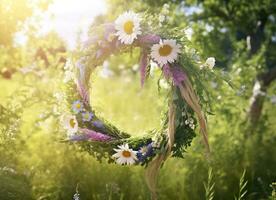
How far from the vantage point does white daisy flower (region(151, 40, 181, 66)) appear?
15.4 feet

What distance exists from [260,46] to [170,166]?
9.18 ft

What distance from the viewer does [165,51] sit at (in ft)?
15.6

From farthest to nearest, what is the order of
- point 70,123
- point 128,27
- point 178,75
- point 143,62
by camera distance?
point 70,123 → point 143,62 → point 128,27 → point 178,75

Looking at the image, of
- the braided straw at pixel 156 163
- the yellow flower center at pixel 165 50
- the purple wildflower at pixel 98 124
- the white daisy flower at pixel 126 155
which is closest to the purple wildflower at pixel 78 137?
the purple wildflower at pixel 98 124

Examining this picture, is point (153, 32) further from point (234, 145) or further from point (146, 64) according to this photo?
point (234, 145)

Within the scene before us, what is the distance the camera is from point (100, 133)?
5109 mm

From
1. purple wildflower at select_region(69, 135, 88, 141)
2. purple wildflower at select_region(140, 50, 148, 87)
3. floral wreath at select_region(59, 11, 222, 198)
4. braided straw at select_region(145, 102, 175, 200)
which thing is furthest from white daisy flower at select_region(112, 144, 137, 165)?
purple wildflower at select_region(140, 50, 148, 87)

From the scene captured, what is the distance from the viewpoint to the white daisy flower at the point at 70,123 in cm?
508

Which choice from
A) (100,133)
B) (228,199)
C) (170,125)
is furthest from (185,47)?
(228,199)

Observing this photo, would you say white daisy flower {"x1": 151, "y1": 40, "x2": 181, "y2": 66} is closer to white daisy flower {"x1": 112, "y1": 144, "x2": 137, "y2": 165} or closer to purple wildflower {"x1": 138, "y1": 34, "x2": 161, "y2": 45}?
purple wildflower {"x1": 138, "y1": 34, "x2": 161, "y2": 45}

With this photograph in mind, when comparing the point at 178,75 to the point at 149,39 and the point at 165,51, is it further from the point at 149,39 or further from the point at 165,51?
the point at 149,39

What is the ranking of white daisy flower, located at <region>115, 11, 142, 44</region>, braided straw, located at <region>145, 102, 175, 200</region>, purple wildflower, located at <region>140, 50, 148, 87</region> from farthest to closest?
purple wildflower, located at <region>140, 50, 148, 87</region> < white daisy flower, located at <region>115, 11, 142, 44</region> < braided straw, located at <region>145, 102, 175, 200</region>

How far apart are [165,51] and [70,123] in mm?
1088

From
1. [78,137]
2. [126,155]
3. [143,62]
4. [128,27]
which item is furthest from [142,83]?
[78,137]
